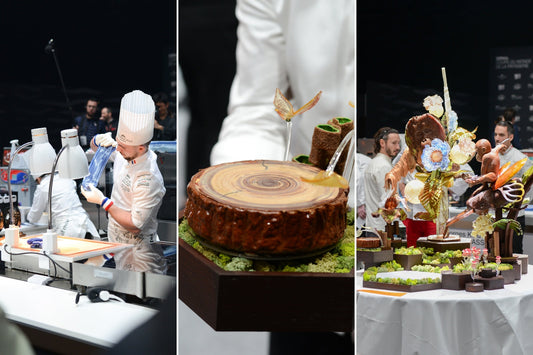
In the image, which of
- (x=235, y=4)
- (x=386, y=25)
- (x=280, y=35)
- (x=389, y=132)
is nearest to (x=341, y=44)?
(x=280, y=35)

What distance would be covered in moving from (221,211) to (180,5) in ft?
1.79

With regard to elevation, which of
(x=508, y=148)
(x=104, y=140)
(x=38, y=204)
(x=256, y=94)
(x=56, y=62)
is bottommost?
(x=38, y=204)

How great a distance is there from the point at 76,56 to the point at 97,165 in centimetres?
40

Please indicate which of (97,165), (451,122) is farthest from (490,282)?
(97,165)

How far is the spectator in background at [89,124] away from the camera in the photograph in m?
2.00

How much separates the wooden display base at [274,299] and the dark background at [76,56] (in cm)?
76

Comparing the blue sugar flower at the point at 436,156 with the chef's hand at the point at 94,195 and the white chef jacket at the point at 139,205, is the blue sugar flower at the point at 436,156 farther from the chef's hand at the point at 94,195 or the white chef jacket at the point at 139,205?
the chef's hand at the point at 94,195

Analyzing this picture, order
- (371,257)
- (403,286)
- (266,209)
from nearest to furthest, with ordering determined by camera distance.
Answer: (266,209)
(403,286)
(371,257)

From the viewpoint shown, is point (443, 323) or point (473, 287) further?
point (473, 287)

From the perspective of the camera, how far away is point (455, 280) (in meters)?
2.21

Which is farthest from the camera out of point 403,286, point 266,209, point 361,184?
point 361,184

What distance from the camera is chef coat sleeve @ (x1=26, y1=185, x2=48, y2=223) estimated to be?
2168mm

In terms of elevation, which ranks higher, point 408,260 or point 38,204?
point 38,204

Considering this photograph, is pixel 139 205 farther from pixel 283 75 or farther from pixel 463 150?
pixel 463 150
